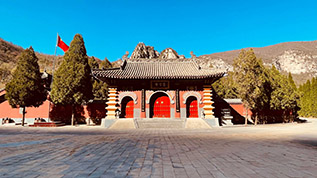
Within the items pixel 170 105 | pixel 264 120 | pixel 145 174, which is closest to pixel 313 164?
pixel 145 174

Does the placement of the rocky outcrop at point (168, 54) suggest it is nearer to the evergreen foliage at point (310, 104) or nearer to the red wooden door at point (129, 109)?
the evergreen foliage at point (310, 104)

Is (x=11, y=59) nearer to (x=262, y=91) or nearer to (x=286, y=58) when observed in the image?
(x=262, y=91)

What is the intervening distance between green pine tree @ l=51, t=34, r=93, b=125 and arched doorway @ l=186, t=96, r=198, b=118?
12.2 meters

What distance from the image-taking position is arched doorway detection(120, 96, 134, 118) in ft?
60.2

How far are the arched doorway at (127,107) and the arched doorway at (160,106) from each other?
2241 millimetres

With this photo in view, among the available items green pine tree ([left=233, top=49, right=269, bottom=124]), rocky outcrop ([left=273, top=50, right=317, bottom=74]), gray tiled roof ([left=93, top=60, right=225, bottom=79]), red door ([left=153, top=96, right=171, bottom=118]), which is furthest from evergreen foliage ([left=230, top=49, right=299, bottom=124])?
rocky outcrop ([left=273, top=50, right=317, bottom=74])

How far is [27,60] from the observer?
19828 mm

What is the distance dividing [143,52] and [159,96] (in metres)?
71.3

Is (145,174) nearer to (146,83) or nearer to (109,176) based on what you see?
(109,176)

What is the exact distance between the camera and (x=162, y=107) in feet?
61.2

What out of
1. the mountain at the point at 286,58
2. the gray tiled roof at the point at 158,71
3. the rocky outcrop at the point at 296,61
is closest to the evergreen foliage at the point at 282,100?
the gray tiled roof at the point at 158,71

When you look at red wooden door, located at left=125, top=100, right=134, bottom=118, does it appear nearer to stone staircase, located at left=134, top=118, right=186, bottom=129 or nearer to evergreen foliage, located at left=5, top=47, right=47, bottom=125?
stone staircase, located at left=134, top=118, right=186, bottom=129

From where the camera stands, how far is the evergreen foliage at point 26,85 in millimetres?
18672

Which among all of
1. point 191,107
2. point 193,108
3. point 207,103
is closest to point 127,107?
point 191,107
